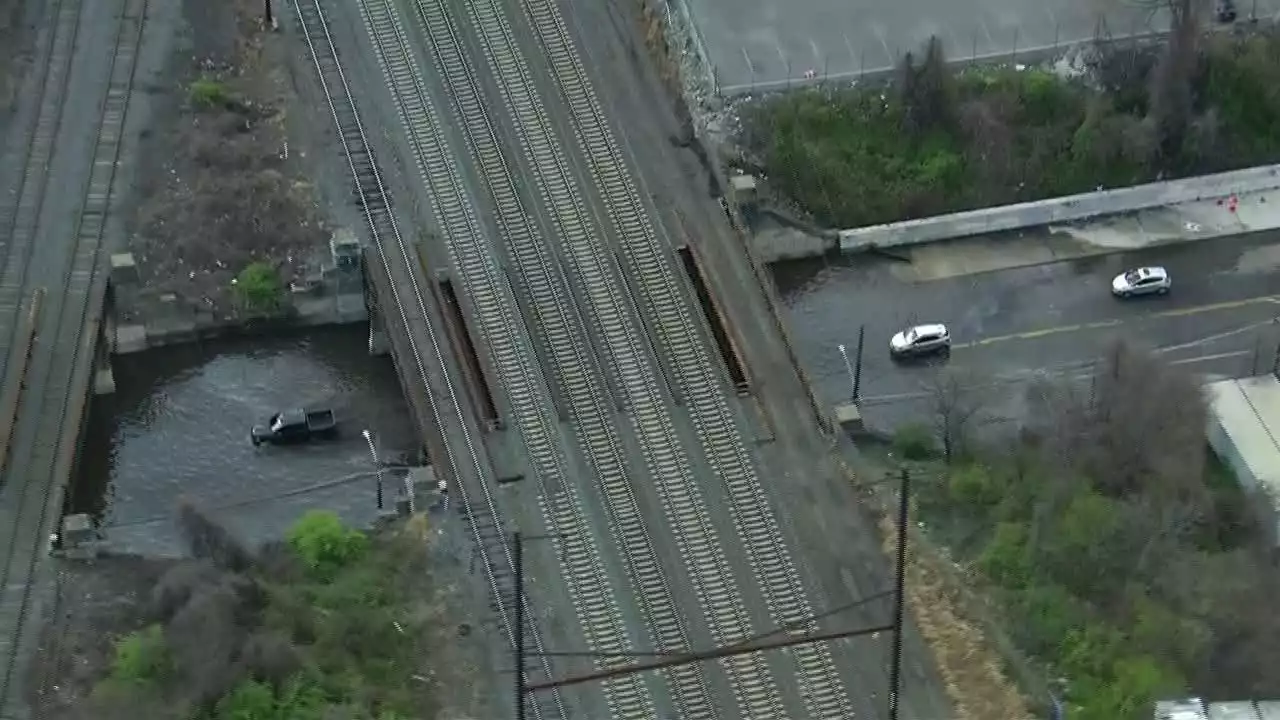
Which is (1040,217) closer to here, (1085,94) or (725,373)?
(1085,94)

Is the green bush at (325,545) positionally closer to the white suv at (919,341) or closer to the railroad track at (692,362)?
the railroad track at (692,362)

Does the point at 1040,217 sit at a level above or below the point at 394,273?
below

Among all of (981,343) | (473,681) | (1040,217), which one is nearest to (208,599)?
(473,681)

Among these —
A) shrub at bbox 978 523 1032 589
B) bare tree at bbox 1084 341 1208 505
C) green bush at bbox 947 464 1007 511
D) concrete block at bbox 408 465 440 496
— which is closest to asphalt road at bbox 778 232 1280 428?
bare tree at bbox 1084 341 1208 505

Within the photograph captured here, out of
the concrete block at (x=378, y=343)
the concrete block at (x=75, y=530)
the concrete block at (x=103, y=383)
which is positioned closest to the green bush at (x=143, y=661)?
the concrete block at (x=75, y=530)

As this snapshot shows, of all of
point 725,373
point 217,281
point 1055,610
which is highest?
point 217,281

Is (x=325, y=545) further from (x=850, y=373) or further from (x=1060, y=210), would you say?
(x=1060, y=210)

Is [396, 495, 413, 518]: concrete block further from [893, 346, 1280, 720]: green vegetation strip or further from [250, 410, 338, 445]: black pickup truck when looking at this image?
[893, 346, 1280, 720]: green vegetation strip
